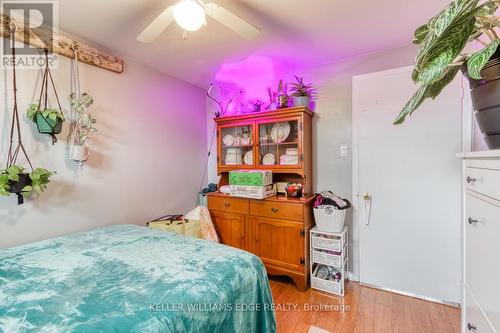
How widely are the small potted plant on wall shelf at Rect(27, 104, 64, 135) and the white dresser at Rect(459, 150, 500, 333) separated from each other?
245cm

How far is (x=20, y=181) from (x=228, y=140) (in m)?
1.88

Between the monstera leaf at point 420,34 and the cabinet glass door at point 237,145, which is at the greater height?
the monstera leaf at point 420,34

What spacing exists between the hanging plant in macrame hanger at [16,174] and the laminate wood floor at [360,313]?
78.8 inches

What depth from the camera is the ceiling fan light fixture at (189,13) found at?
122 centimetres

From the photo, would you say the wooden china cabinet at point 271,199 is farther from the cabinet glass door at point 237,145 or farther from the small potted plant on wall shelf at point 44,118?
the small potted plant on wall shelf at point 44,118

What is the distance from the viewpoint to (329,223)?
2.18 m

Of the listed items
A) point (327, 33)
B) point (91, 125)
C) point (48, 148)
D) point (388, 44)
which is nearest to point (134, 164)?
point (91, 125)

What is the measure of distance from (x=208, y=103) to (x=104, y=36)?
5.00ft

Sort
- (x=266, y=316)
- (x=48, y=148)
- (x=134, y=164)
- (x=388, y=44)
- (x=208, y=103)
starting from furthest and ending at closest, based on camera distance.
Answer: (x=208, y=103), (x=134, y=164), (x=388, y=44), (x=48, y=148), (x=266, y=316)

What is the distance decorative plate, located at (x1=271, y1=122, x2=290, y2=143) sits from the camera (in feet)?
8.34

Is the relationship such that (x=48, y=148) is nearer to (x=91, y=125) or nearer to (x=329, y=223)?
(x=91, y=125)

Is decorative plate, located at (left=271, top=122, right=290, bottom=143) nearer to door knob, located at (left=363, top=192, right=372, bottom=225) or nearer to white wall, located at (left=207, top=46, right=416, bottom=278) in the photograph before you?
white wall, located at (left=207, top=46, right=416, bottom=278)

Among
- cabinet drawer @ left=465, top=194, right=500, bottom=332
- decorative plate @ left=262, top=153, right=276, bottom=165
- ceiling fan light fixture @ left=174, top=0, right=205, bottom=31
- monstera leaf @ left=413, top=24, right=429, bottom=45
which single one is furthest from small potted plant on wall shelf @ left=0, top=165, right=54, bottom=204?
cabinet drawer @ left=465, top=194, right=500, bottom=332

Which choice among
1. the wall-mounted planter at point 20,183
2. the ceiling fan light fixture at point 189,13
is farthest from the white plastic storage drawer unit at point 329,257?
the wall-mounted planter at point 20,183
